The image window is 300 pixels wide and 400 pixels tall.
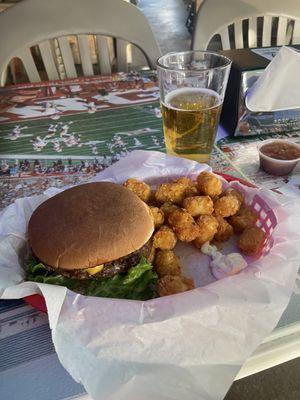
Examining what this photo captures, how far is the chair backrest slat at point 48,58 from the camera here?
132 centimetres

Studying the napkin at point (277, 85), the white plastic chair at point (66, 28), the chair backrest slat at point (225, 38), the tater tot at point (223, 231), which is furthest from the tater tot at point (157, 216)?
the chair backrest slat at point (225, 38)

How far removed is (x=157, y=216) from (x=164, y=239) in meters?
0.06

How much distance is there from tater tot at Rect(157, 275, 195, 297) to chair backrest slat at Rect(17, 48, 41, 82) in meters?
1.06

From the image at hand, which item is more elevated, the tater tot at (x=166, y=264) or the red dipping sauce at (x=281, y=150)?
the red dipping sauce at (x=281, y=150)

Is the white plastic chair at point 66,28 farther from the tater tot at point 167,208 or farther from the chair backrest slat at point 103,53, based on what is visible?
the tater tot at point 167,208

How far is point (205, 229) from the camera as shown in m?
0.66

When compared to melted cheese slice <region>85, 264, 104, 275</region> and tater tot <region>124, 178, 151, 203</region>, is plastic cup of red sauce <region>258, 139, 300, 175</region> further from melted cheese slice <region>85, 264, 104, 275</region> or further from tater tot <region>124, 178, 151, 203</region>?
melted cheese slice <region>85, 264, 104, 275</region>

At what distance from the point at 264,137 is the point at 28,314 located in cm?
69

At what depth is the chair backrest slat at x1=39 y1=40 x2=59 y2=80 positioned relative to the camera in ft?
4.33

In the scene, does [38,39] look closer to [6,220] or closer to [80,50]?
[80,50]

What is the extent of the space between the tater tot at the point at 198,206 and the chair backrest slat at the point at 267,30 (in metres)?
1.07

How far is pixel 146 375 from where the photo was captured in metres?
0.47

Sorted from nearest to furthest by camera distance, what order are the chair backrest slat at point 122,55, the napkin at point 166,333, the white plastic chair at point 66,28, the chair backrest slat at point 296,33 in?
the napkin at point 166,333
the white plastic chair at point 66,28
the chair backrest slat at point 122,55
the chair backrest slat at point 296,33

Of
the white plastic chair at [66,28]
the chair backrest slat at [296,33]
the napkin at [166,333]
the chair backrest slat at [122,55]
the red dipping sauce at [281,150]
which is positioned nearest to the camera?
the napkin at [166,333]
